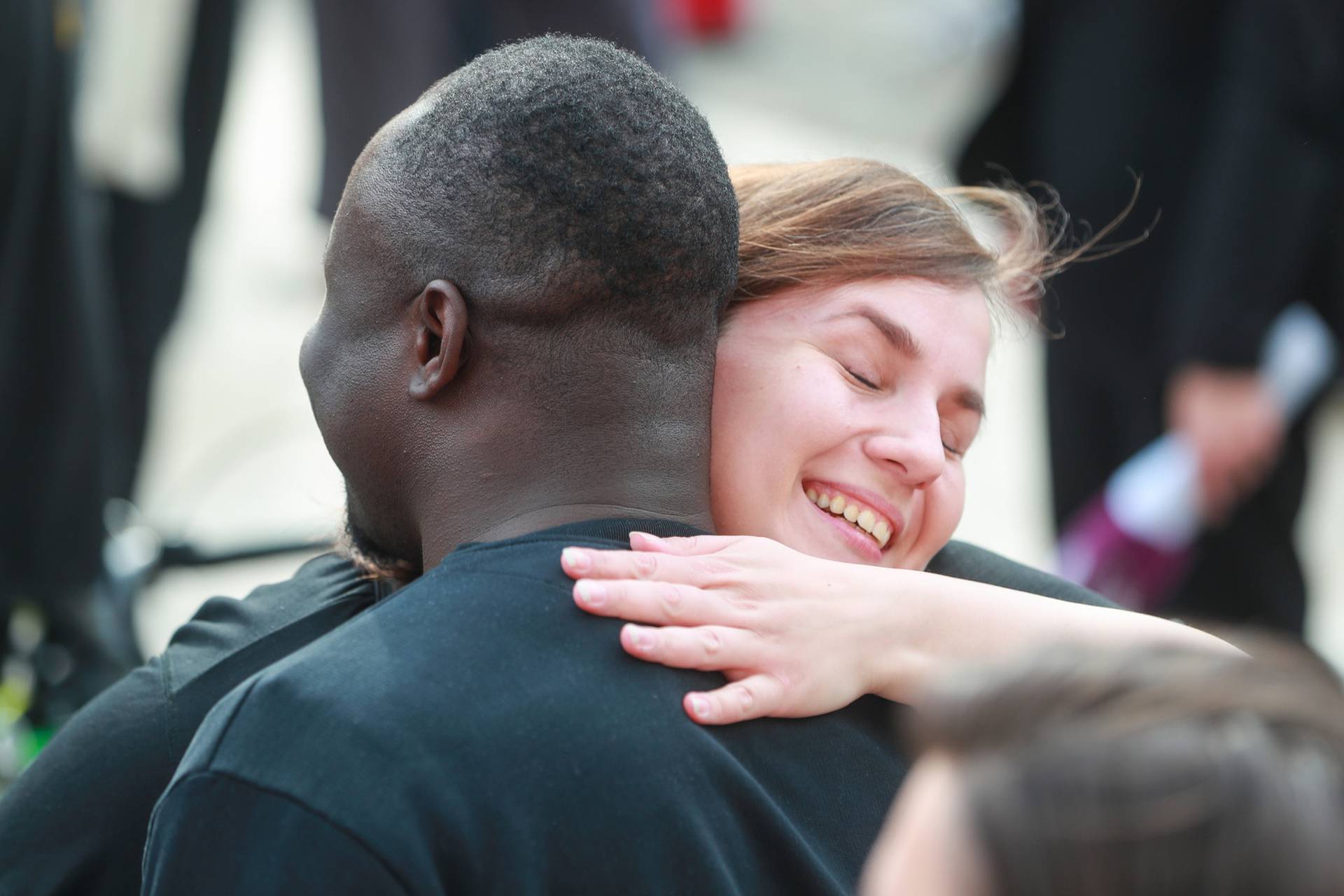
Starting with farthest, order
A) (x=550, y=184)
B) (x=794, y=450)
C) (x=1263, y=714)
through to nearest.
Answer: (x=794, y=450)
(x=550, y=184)
(x=1263, y=714)

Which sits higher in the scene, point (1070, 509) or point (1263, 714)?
point (1263, 714)

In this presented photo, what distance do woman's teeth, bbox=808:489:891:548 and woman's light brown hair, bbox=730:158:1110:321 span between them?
0.76ft

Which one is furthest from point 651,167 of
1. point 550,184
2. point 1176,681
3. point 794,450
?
point 1176,681

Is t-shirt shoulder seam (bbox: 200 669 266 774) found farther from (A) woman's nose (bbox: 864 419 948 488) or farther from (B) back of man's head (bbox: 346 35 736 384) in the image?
(A) woman's nose (bbox: 864 419 948 488)

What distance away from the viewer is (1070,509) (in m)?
4.31

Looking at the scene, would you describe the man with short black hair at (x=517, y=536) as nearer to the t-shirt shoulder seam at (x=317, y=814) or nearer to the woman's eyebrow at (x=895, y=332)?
the t-shirt shoulder seam at (x=317, y=814)

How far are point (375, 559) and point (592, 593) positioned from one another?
1.38 ft

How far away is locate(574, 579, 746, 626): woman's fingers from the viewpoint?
1.29 metres

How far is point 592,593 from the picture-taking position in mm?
1280

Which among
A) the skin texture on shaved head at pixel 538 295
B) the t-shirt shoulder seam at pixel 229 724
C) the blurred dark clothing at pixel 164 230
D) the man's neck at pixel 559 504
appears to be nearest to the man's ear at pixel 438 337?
the skin texture on shaved head at pixel 538 295

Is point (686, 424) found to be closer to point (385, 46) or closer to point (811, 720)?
point (811, 720)

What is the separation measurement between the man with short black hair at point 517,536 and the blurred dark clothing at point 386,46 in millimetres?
2988

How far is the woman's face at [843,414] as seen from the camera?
1.64 metres

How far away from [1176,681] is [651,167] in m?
0.70
